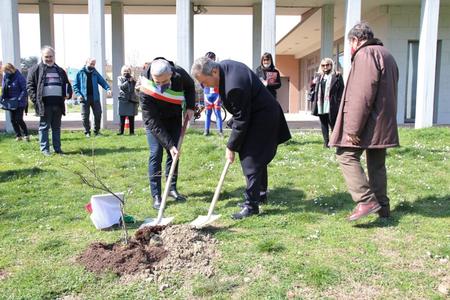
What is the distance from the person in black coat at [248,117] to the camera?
170 inches

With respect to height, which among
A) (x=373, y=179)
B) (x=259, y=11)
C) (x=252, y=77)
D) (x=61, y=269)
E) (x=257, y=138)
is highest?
(x=259, y=11)

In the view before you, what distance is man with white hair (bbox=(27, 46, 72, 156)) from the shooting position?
7.75 metres

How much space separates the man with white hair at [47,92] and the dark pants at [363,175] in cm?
527

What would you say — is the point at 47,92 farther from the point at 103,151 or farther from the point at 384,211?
the point at 384,211

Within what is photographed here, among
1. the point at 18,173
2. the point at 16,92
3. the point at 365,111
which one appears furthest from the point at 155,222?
the point at 16,92

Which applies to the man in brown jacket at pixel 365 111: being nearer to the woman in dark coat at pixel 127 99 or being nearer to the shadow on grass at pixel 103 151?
the shadow on grass at pixel 103 151

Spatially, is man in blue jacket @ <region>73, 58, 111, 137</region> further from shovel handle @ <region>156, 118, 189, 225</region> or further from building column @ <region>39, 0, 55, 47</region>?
building column @ <region>39, 0, 55, 47</region>

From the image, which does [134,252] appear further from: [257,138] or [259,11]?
[259,11]

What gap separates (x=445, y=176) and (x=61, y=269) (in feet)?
17.1

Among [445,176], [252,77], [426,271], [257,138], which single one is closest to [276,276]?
[426,271]

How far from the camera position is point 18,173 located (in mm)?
6637

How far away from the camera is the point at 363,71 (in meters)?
4.21

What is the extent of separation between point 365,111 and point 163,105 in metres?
2.11

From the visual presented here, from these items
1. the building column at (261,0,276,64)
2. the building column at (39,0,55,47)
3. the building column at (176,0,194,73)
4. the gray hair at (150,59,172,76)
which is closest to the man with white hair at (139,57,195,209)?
the gray hair at (150,59,172,76)
